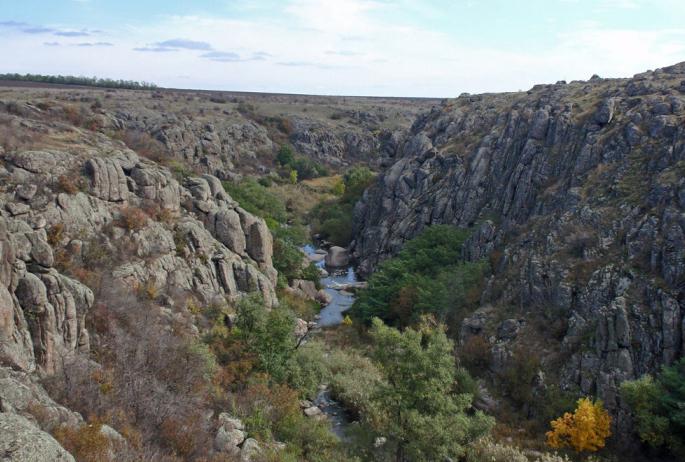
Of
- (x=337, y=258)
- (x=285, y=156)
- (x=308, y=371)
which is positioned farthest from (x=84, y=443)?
(x=285, y=156)

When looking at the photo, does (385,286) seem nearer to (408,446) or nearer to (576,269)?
(576,269)

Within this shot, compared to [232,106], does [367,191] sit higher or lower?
lower

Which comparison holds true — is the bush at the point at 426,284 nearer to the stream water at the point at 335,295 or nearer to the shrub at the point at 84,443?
the stream water at the point at 335,295

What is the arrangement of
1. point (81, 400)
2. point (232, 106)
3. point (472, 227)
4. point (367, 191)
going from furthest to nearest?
point (232, 106)
point (367, 191)
point (472, 227)
point (81, 400)

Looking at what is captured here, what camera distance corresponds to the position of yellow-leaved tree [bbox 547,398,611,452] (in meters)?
24.8

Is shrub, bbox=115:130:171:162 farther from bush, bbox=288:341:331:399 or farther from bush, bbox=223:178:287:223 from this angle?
bush, bbox=288:341:331:399

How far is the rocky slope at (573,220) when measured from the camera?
28.4 meters

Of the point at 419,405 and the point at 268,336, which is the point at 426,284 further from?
the point at 419,405

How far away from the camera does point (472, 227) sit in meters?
52.0

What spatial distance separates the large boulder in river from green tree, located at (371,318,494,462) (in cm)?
3896

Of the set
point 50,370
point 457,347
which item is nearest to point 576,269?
point 457,347

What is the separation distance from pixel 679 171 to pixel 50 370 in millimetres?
34000

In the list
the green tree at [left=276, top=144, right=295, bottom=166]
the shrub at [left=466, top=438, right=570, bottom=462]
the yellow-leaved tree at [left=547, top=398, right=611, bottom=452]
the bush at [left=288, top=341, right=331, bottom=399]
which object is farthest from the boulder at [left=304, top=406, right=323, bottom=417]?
the green tree at [left=276, top=144, right=295, bottom=166]

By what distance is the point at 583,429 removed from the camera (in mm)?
24938
